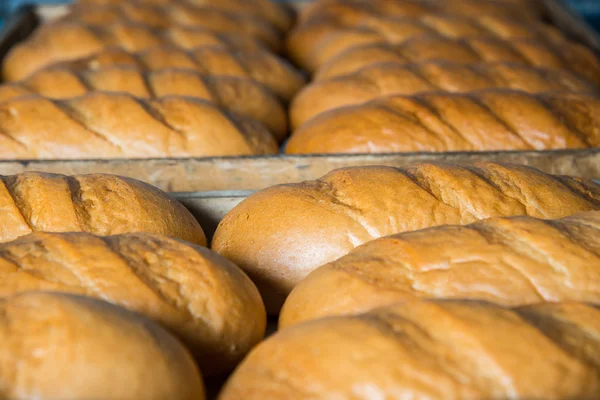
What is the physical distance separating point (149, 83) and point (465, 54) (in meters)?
1.66

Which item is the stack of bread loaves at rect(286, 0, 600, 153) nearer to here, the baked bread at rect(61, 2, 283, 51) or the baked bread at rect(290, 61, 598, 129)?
the baked bread at rect(290, 61, 598, 129)

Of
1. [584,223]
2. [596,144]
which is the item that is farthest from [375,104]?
[584,223]

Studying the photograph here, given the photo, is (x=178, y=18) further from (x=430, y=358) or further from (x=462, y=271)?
(x=430, y=358)

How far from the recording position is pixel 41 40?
146 inches

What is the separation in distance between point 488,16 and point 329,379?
356 centimetres

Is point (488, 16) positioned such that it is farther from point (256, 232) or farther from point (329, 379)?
point (329, 379)

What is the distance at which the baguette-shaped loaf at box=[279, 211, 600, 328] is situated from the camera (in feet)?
4.63

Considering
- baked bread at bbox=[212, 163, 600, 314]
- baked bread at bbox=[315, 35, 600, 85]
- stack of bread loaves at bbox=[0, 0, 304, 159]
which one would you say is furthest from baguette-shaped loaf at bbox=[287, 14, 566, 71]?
baked bread at bbox=[212, 163, 600, 314]

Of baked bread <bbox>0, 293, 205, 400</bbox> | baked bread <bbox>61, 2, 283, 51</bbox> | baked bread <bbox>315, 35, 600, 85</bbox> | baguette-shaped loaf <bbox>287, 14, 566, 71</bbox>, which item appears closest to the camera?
baked bread <bbox>0, 293, 205, 400</bbox>

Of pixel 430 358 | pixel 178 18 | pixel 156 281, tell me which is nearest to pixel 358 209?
pixel 156 281

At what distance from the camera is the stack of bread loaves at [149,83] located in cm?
253

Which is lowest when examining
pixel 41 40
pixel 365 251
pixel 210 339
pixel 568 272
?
pixel 41 40

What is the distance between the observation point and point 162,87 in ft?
9.93

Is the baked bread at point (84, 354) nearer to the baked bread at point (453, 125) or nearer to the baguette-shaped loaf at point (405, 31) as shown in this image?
the baked bread at point (453, 125)
